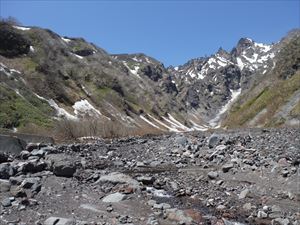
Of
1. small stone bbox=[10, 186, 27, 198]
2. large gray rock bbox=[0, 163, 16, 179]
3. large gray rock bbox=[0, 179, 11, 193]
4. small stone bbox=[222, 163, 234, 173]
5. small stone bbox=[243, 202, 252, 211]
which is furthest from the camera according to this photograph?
small stone bbox=[222, 163, 234, 173]

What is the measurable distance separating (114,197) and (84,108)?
3559 inches

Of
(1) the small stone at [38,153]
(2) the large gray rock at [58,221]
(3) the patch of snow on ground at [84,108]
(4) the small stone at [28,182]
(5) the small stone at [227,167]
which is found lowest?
(2) the large gray rock at [58,221]

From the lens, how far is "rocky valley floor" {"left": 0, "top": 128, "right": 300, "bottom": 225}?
16.2m

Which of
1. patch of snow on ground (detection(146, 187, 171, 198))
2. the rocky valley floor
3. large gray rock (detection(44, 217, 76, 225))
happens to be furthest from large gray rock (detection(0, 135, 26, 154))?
large gray rock (detection(44, 217, 76, 225))

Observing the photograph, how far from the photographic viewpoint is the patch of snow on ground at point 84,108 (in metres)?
103

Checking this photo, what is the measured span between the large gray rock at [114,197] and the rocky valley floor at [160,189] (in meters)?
0.04

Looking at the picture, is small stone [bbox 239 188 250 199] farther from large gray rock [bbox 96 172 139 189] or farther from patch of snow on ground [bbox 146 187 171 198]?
large gray rock [bbox 96 172 139 189]

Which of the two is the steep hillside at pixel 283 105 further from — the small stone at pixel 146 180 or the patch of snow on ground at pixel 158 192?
the patch of snow on ground at pixel 158 192

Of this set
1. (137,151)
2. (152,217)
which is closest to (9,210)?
(152,217)

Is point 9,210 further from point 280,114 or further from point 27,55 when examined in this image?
point 27,55

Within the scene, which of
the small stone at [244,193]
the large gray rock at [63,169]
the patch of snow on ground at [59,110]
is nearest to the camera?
the small stone at [244,193]

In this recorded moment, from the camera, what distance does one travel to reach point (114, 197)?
725 inches

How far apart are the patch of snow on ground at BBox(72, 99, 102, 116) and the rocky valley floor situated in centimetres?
7218

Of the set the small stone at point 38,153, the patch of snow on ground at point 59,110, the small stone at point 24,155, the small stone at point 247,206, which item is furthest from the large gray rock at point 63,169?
the patch of snow on ground at point 59,110
